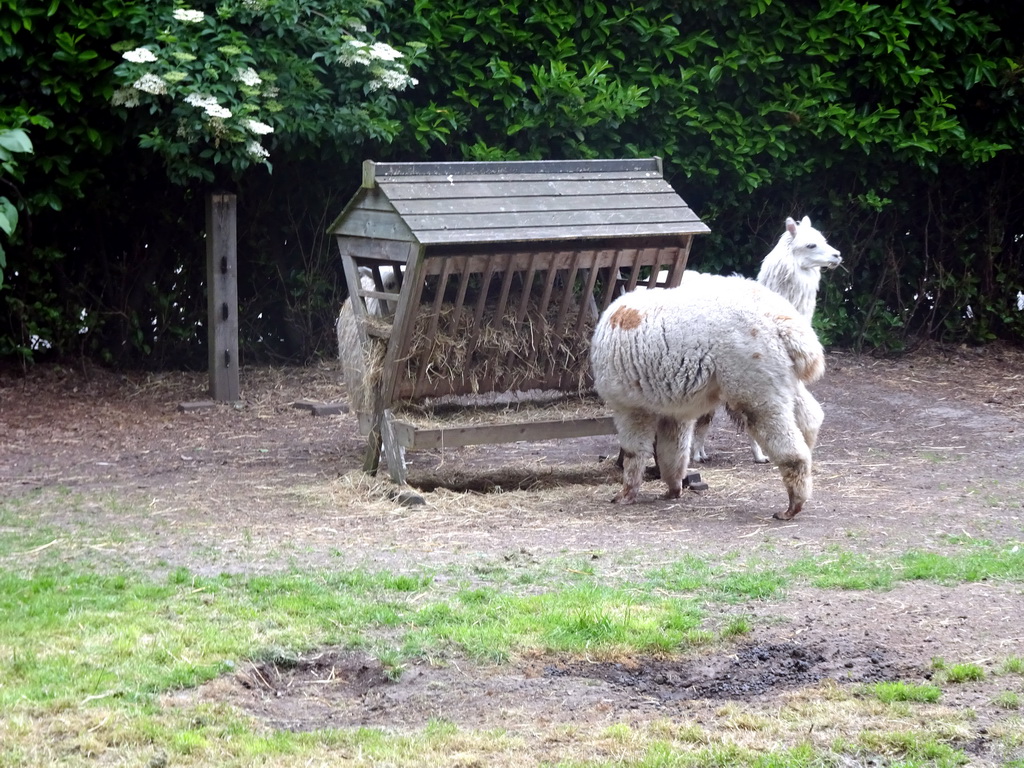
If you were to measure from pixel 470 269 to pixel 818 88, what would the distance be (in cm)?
576

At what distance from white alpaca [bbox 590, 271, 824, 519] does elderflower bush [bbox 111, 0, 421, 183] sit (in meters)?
3.62

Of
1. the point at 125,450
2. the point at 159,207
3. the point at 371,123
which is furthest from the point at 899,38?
the point at 125,450

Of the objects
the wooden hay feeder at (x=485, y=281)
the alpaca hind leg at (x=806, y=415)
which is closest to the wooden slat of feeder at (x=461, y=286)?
the wooden hay feeder at (x=485, y=281)

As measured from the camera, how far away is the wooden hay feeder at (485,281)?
8.11 meters

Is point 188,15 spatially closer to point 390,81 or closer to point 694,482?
point 390,81

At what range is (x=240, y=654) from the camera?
15.8 ft

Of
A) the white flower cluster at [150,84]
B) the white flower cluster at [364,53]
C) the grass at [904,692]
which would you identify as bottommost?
the grass at [904,692]

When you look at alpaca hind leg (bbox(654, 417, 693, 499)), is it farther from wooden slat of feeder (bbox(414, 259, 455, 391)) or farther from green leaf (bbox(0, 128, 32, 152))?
green leaf (bbox(0, 128, 32, 152))

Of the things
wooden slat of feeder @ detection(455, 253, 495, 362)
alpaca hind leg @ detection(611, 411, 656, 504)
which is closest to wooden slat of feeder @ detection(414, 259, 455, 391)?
wooden slat of feeder @ detection(455, 253, 495, 362)

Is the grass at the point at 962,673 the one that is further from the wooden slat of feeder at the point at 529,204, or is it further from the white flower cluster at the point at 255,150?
the white flower cluster at the point at 255,150

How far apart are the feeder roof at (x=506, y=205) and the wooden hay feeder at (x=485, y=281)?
1cm

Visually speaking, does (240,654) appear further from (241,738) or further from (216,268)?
(216,268)

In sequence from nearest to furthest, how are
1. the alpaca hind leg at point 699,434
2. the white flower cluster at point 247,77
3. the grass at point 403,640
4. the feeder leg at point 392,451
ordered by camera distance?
the grass at point 403,640, the feeder leg at point 392,451, the alpaca hind leg at point 699,434, the white flower cluster at point 247,77

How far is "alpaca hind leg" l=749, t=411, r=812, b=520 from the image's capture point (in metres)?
7.25
